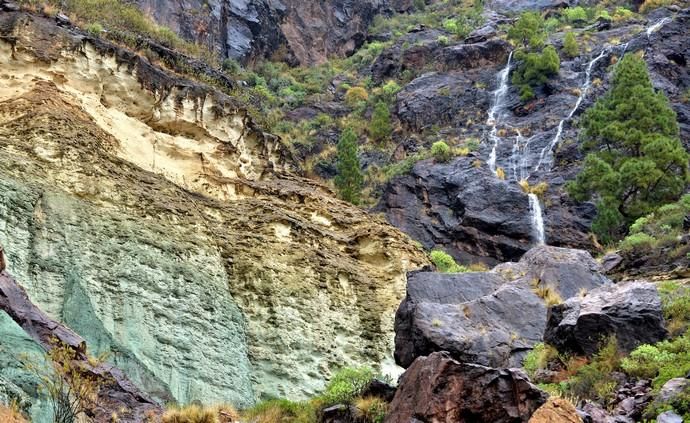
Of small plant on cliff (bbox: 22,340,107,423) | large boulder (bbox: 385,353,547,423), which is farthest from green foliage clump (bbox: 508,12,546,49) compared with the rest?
small plant on cliff (bbox: 22,340,107,423)

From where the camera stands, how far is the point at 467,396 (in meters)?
10.4

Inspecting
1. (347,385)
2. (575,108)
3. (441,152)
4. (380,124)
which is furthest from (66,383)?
(575,108)

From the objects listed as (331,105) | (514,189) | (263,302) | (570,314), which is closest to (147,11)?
(331,105)

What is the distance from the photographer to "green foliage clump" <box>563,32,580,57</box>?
177 feet

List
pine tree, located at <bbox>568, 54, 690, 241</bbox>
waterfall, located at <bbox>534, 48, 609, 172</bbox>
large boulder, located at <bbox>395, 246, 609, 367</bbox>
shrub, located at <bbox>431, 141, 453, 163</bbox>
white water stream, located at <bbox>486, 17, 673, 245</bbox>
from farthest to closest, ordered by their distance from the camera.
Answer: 1. shrub, located at <bbox>431, 141, 453, 163</bbox>
2. waterfall, located at <bbox>534, 48, 609, 172</bbox>
3. white water stream, located at <bbox>486, 17, 673, 245</bbox>
4. pine tree, located at <bbox>568, 54, 690, 241</bbox>
5. large boulder, located at <bbox>395, 246, 609, 367</bbox>

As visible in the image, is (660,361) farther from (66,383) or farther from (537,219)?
(537,219)

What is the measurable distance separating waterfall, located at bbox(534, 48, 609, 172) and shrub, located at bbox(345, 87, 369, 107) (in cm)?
1562

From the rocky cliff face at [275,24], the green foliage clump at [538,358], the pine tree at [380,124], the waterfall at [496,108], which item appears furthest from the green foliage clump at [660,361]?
the rocky cliff face at [275,24]

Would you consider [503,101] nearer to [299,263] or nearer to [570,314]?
[299,263]

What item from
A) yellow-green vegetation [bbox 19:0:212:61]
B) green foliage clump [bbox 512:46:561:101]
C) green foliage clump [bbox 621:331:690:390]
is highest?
green foliage clump [bbox 512:46:561:101]

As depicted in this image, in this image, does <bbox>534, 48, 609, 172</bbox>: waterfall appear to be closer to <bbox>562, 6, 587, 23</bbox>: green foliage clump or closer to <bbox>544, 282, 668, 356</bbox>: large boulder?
<bbox>562, 6, 587, 23</bbox>: green foliage clump

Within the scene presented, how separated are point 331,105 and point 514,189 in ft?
69.0

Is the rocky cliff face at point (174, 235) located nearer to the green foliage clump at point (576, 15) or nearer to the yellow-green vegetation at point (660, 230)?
the yellow-green vegetation at point (660, 230)

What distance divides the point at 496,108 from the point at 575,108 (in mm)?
5739
